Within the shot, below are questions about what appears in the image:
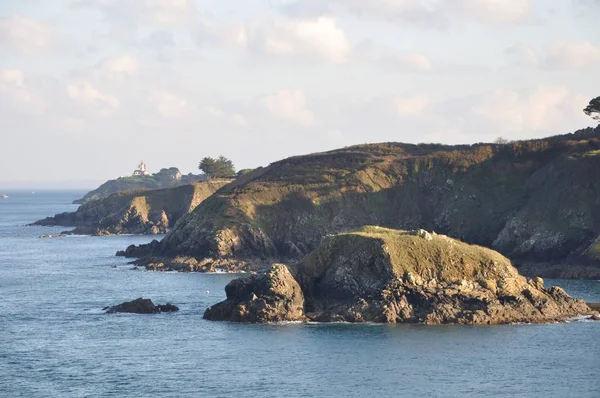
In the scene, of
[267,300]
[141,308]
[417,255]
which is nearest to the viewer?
[267,300]

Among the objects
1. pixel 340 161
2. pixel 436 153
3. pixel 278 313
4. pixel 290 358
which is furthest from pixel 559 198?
pixel 290 358

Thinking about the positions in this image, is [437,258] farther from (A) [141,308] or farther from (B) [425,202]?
(B) [425,202]

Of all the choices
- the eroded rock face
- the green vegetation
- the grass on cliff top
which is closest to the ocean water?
the eroded rock face

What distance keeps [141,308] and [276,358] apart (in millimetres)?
27449

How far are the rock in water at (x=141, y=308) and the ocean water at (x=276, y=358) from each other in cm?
174

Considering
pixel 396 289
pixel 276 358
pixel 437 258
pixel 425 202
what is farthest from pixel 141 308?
pixel 425 202

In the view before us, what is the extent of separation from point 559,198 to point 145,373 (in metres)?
90.7

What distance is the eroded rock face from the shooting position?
9781cm

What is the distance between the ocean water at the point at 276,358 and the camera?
245 ft

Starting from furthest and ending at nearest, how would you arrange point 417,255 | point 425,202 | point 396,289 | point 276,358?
point 425,202
point 417,255
point 396,289
point 276,358

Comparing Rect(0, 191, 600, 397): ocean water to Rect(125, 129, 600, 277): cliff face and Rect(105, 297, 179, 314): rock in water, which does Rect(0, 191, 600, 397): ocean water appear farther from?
Rect(125, 129, 600, 277): cliff face

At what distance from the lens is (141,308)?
107 m

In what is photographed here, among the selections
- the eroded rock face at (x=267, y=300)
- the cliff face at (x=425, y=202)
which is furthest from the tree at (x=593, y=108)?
the eroded rock face at (x=267, y=300)

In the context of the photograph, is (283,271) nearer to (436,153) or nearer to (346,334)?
(346,334)
